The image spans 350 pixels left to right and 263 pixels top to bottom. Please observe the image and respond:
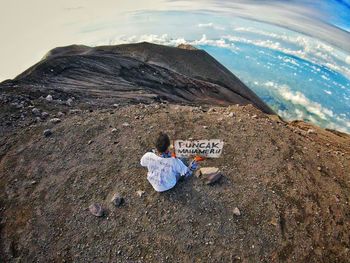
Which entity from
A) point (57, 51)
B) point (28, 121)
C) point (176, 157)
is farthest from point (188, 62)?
point (176, 157)

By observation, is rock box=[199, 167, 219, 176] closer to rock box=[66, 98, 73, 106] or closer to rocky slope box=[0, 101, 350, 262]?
rocky slope box=[0, 101, 350, 262]

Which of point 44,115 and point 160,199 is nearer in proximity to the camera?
point 160,199

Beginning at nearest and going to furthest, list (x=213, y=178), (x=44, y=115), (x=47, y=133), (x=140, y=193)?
(x=140, y=193), (x=213, y=178), (x=47, y=133), (x=44, y=115)

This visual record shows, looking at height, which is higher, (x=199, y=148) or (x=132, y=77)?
(x=199, y=148)

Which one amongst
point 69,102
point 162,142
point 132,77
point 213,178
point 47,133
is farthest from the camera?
point 132,77

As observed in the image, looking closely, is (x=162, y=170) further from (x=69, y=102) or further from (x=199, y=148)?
(x=69, y=102)

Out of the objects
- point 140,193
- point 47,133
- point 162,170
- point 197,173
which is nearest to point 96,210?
point 140,193

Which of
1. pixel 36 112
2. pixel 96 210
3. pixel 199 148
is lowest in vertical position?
pixel 36 112
